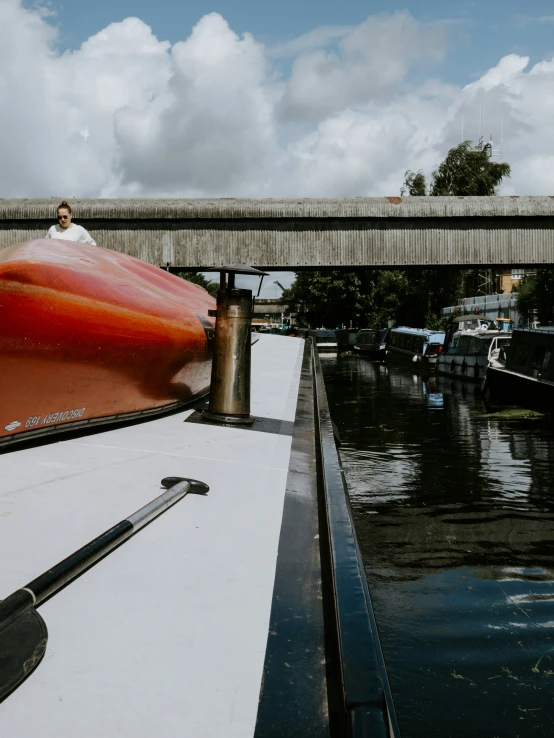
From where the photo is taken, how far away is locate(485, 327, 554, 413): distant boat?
16.2 metres

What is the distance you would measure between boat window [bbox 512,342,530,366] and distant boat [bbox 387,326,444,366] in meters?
10.9

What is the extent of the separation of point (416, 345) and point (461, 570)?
29776 mm

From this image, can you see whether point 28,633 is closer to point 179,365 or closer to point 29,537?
point 29,537

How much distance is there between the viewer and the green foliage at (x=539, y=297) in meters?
36.5

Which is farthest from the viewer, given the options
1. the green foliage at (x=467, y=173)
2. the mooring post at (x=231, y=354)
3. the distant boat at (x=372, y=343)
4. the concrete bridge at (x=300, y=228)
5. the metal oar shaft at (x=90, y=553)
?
the green foliage at (x=467, y=173)

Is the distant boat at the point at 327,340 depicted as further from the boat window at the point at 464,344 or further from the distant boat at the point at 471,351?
the boat window at the point at 464,344

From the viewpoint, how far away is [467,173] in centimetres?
4128

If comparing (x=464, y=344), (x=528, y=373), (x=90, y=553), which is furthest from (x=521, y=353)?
(x=90, y=553)

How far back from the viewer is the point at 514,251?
779 inches

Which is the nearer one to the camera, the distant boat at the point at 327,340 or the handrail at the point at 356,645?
the handrail at the point at 356,645

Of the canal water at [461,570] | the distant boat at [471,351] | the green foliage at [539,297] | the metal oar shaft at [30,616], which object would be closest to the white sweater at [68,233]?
the canal water at [461,570]

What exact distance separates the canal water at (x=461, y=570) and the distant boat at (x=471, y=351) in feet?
33.5

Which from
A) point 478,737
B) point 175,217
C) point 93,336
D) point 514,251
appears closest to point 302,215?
point 175,217

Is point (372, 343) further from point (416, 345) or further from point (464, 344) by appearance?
point (464, 344)
